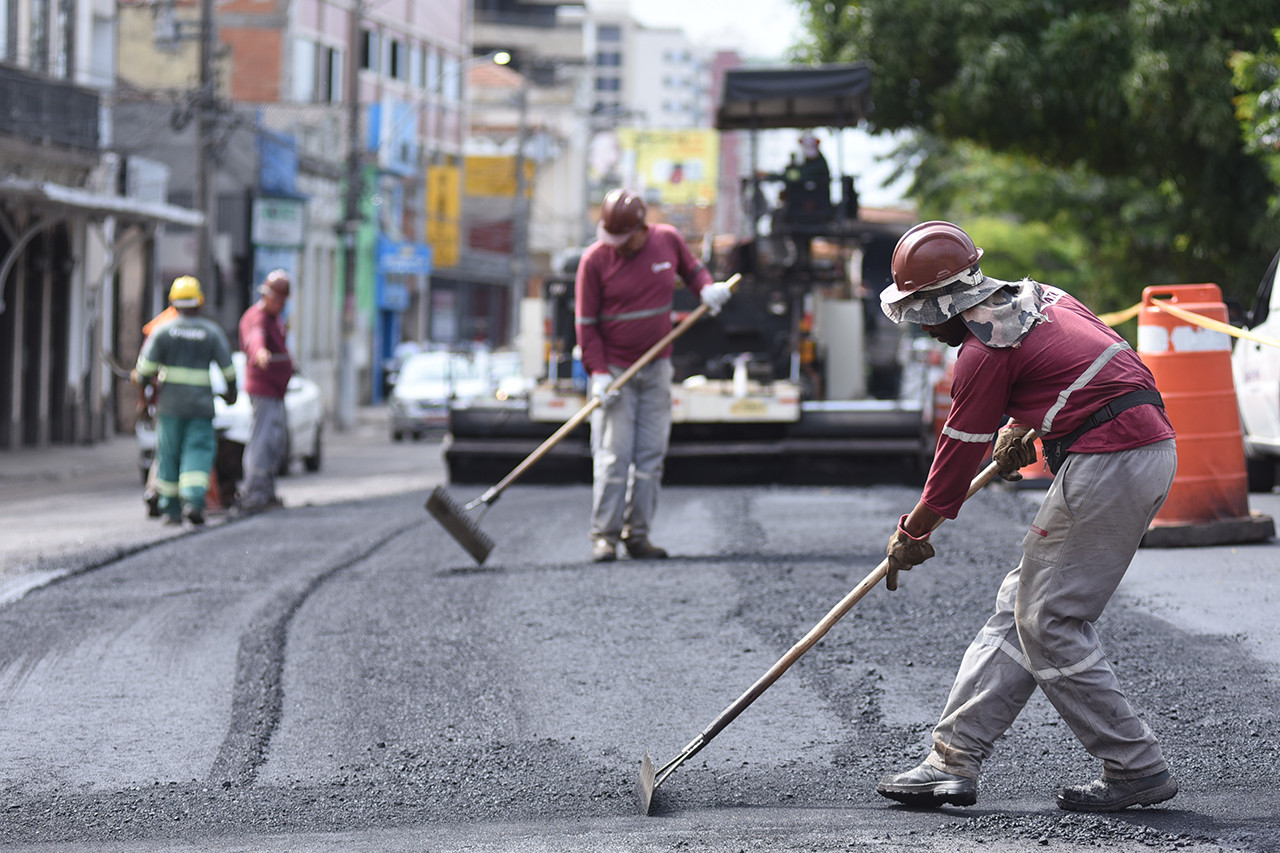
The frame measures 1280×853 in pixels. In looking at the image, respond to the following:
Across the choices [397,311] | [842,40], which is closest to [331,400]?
[397,311]

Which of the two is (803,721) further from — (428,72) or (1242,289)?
(428,72)

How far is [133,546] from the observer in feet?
36.2

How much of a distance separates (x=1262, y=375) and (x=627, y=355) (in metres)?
4.73

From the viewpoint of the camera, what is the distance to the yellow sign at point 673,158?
11006cm

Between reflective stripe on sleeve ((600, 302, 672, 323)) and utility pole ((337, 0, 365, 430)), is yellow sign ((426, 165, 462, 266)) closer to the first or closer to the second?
utility pole ((337, 0, 365, 430))

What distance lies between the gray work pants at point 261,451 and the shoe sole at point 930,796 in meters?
9.48

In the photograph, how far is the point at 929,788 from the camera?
4.86 metres

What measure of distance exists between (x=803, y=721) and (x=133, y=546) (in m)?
6.31

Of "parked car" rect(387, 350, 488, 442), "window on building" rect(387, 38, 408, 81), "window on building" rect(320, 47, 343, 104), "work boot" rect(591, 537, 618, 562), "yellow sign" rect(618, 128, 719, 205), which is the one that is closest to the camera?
"work boot" rect(591, 537, 618, 562)

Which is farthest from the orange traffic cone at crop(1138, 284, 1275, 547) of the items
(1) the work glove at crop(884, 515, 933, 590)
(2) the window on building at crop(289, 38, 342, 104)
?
(2) the window on building at crop(289, 38, 342, 104)

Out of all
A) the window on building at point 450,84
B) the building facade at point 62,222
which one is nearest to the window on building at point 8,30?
the building facade at point 62,222

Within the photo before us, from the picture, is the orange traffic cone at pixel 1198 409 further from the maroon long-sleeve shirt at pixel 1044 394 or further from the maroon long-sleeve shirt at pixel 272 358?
the maroon long-sleeve shirt at pixel 272 358

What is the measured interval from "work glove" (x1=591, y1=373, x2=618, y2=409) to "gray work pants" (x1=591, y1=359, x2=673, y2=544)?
0.03 m

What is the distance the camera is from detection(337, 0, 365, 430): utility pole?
101 ft
